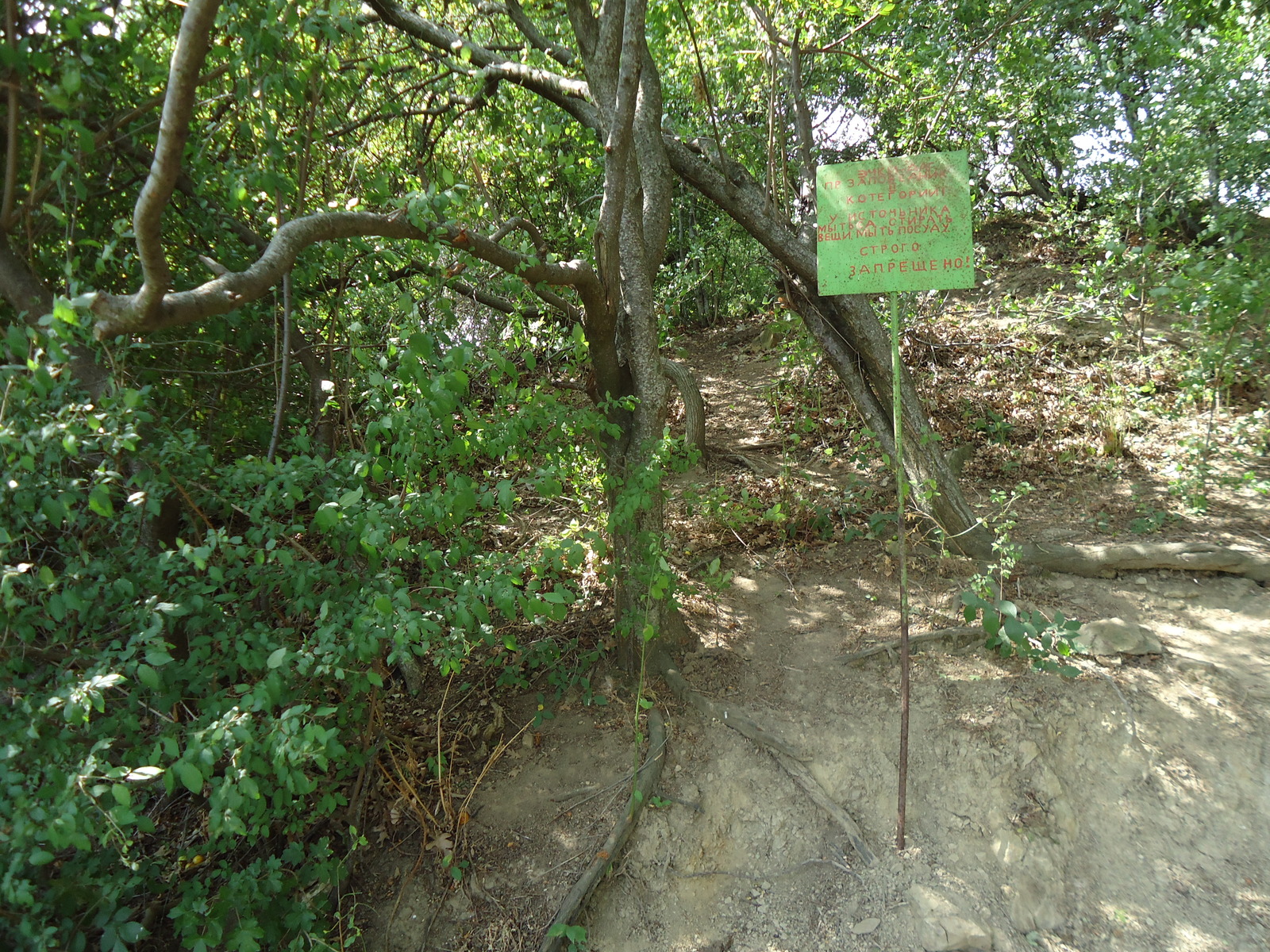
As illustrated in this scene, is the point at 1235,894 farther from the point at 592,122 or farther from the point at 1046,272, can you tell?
the point at 1046,272

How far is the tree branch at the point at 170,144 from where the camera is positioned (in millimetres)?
1748

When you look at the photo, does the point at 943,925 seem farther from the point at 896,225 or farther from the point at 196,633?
the point at 196,633

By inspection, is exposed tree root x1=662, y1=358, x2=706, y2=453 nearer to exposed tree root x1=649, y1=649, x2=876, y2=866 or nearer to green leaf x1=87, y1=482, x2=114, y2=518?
exposed tree root x1=649, y1=649, x2=876, y2=866

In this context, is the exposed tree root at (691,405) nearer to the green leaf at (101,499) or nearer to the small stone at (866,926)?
the small stone at (866,926)

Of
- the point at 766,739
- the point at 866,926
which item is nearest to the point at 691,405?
the point at 766,739

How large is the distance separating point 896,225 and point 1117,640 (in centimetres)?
238

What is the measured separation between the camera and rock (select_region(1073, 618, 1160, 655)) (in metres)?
3.55

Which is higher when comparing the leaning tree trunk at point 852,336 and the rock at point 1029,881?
the leaning tree trunk at point 852,336

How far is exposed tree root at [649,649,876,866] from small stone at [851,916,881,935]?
0.68 feet

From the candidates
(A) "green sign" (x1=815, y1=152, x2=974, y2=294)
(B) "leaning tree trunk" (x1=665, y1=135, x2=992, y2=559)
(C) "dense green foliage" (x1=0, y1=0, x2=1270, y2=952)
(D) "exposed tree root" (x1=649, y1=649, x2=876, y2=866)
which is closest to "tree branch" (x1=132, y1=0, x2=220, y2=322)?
(C) "dense green foliage" (x1=0, y1=0, x2=1270, y2=952)

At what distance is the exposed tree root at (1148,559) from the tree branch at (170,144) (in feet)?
14.3

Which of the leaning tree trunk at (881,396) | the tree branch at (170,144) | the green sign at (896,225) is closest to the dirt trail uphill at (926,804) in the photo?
the leaning tree trunk at (881,396)

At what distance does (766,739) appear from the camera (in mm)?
3424

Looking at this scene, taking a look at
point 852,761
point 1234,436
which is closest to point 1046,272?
point 1234,436
